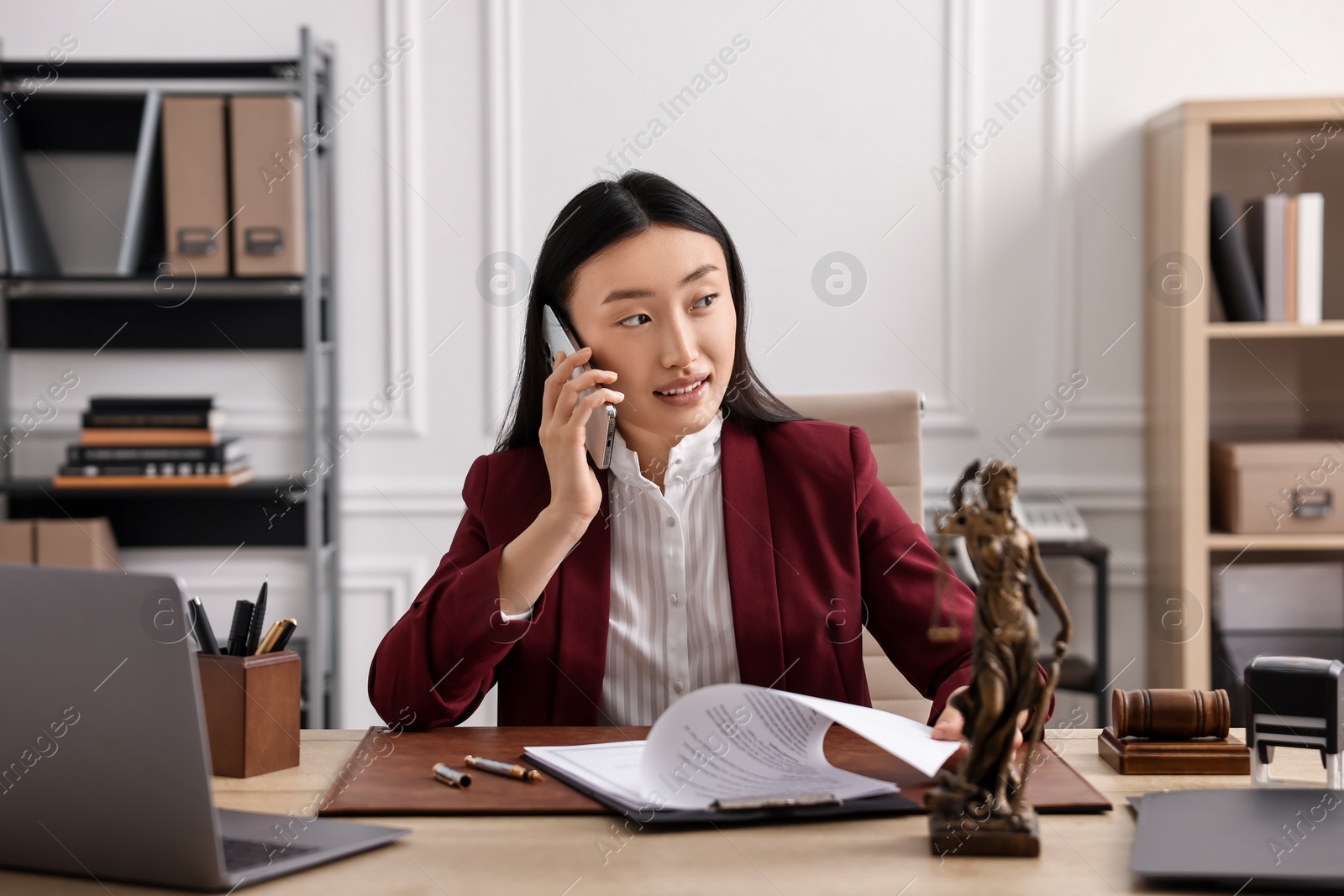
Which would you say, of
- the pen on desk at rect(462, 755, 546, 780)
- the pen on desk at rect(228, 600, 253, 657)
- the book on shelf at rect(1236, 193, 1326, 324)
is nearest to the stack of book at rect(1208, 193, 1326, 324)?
the book on shelf at rect(1236, 193, 1326, 324)

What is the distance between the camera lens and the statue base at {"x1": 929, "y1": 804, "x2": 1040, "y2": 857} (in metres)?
0.86

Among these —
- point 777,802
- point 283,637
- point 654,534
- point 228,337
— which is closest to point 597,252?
point 654,534

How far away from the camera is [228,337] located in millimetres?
2904

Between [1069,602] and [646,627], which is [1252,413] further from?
[646,627]

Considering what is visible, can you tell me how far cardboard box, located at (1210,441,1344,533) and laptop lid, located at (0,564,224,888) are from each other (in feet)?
7.79

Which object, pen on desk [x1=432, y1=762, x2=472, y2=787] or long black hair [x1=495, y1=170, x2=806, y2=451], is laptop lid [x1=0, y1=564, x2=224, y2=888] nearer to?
pen on desk [x1=432, y1=762, x2=472, y2=787]

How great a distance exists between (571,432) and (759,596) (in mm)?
307

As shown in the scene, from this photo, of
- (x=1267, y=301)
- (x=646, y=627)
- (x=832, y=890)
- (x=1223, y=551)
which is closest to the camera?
(x=832, y=890)

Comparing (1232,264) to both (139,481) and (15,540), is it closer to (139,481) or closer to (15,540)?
(139,481)

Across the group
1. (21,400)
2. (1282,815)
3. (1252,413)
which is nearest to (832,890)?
(1282,815)

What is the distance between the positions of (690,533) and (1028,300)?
168 cm

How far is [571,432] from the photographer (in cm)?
133

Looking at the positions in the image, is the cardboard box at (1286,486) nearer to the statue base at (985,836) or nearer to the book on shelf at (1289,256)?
the book on shelf at (1289,256)

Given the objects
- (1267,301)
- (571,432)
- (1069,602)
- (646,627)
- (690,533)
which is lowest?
(1069,602)
